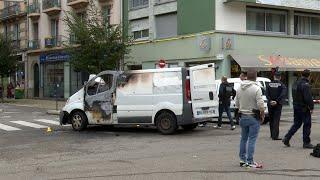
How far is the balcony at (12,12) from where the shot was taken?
47.1m

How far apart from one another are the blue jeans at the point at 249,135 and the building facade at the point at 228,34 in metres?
18.3

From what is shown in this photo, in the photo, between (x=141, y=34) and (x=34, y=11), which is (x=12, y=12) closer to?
(x=34, y=11)

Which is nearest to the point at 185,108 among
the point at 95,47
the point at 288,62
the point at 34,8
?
the point at 95,47

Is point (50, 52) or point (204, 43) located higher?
point (50, 52)

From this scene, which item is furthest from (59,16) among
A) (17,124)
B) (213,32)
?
(17,124)

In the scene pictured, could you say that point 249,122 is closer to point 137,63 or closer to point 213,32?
point 213,32

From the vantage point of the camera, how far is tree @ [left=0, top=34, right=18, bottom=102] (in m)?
42.2

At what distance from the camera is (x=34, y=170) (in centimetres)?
1035

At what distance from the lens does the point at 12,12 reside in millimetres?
48469

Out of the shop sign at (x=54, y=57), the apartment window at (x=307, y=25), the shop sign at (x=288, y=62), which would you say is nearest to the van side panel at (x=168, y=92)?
the shop sign at (x=288, y=62)

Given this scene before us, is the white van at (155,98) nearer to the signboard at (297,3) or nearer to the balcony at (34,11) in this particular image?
the signboard at (297,3)

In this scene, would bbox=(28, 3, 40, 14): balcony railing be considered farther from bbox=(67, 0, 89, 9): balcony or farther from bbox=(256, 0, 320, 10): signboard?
bbox=(256, 0, 320, 10): signboard

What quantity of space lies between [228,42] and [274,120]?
14.5m

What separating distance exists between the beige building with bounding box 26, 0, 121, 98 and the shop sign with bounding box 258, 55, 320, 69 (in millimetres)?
12525
